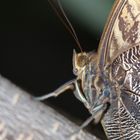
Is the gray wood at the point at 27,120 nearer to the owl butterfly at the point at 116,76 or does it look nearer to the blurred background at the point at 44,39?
the owl butterfly at the point at 116,76

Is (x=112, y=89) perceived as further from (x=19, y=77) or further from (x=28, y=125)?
(x=19, y=77)

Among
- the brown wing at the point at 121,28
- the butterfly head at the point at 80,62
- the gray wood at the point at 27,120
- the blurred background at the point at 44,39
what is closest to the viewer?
the gray wood at the point at 27,120

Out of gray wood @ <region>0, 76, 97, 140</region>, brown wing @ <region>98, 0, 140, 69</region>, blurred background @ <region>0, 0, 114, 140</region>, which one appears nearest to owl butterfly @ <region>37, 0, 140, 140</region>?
brown wing @ <region>98, 0, 140, 69</region>

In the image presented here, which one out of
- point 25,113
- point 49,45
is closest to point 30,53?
point 49,45

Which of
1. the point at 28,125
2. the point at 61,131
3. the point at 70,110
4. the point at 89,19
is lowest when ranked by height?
the point at 70,110

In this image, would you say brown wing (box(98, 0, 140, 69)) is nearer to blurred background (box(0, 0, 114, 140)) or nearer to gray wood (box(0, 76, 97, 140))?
gray wood (box(0, 76, 97, 140))

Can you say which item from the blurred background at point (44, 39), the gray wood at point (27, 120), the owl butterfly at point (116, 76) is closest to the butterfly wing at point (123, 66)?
the owl butterfly at point (116, 76)

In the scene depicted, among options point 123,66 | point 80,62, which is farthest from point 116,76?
point 80,62
